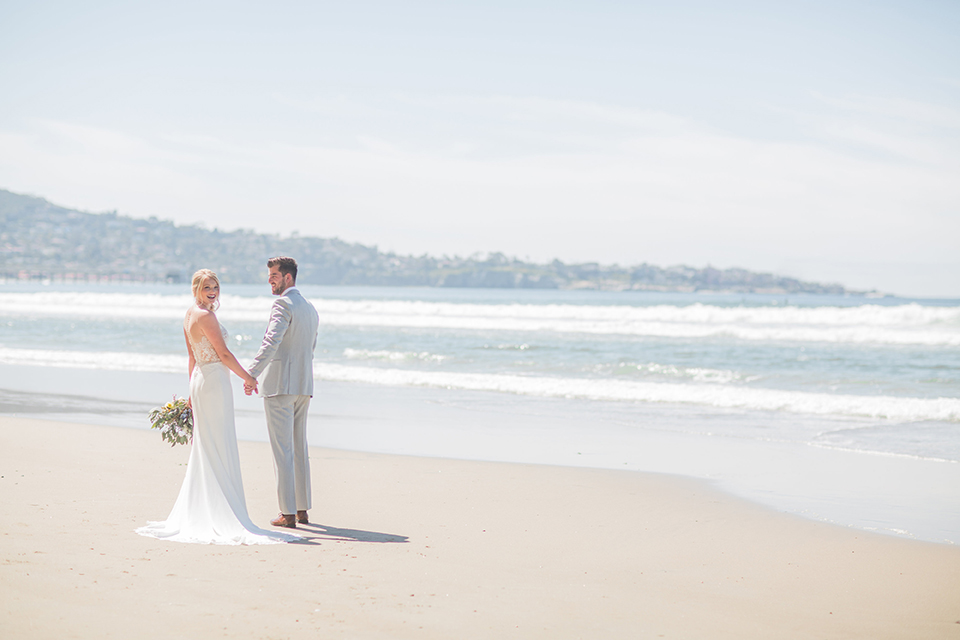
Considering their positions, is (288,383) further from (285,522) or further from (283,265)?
(285,522)

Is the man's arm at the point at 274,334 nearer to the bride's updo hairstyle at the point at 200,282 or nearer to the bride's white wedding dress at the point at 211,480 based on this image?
A: the bride's white wedding dress at the point at 211,480

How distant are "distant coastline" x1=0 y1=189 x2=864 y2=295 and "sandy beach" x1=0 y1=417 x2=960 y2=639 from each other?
428ft

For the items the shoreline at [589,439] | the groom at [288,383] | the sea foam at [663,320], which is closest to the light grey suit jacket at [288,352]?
the groom at [288,383]

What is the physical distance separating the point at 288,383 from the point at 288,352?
0.72 ft

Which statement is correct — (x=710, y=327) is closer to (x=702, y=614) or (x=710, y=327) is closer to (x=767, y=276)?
(x=702, y=614)

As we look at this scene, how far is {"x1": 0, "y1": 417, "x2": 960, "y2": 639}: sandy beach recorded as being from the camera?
4.10 m

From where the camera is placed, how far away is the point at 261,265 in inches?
6053

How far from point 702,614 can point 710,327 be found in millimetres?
29817

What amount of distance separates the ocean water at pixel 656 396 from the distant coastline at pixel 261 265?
105776mm

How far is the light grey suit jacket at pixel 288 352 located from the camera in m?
5.84

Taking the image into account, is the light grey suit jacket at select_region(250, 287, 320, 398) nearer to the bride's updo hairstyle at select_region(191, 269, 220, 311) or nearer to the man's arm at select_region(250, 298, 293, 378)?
the man's arm at select_region(250, 298, 293, 378)

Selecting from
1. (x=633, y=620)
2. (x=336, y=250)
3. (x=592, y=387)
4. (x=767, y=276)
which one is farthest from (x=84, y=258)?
(x=633, y=620)

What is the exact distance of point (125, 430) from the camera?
395 inches

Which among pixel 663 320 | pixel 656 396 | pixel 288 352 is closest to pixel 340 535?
pixel 288 352
